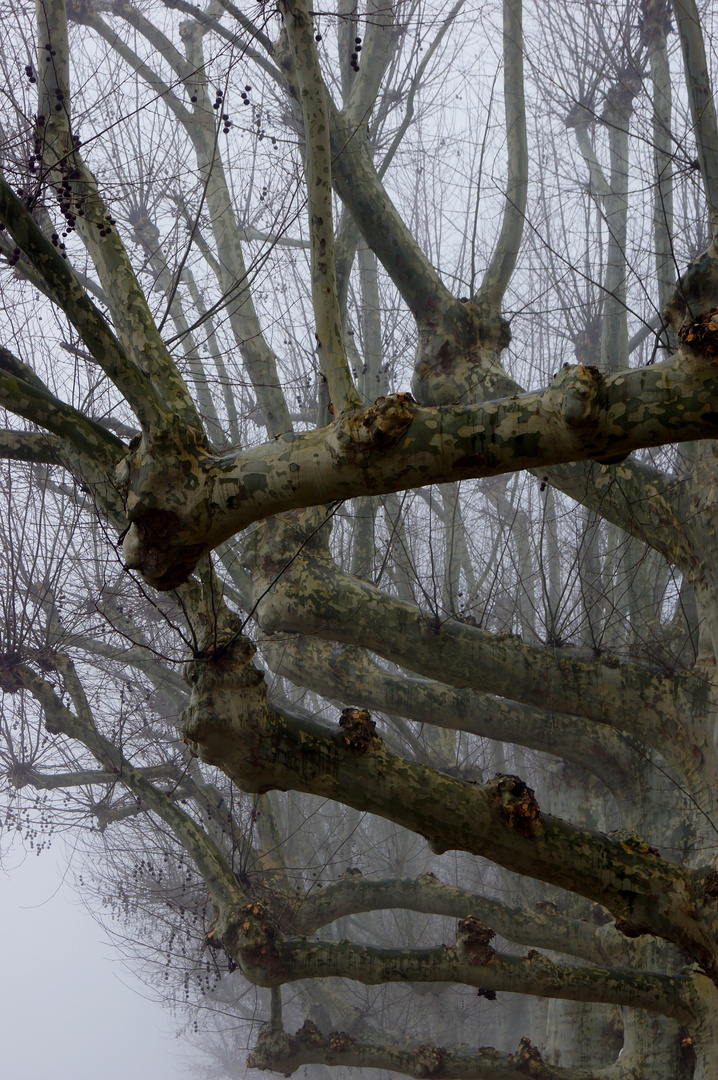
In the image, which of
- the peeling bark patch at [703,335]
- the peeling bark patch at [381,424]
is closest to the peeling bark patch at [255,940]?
the peeling bark patch at [381,424]

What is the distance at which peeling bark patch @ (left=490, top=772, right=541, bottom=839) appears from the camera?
2.64 m

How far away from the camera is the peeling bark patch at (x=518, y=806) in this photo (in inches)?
104

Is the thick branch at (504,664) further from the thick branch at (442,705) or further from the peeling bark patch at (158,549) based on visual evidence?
the peeling bark patch at (158,549)

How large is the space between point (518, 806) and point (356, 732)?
1.84 ft

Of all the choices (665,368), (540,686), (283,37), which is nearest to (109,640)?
(540,686)

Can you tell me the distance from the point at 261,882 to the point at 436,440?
361cm

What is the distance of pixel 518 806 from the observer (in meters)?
2.64

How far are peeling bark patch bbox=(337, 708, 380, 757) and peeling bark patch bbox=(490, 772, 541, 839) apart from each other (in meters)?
0.44

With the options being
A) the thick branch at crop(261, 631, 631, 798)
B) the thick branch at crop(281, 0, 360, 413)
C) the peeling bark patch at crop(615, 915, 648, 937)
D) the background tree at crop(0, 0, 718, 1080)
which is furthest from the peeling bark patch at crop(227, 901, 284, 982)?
the thick branch at crop(281, 0, 360, 413)

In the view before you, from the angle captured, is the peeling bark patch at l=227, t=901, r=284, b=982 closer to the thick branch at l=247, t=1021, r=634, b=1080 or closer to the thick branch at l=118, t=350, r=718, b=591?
the thick branch at l=247, t=1021, r=634, b=1080

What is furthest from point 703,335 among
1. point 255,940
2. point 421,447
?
point 255,940

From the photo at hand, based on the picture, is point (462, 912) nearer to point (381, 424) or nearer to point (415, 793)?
point (415, 793)

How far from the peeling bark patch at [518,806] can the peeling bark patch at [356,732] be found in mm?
435

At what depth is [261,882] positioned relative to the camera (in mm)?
4777
